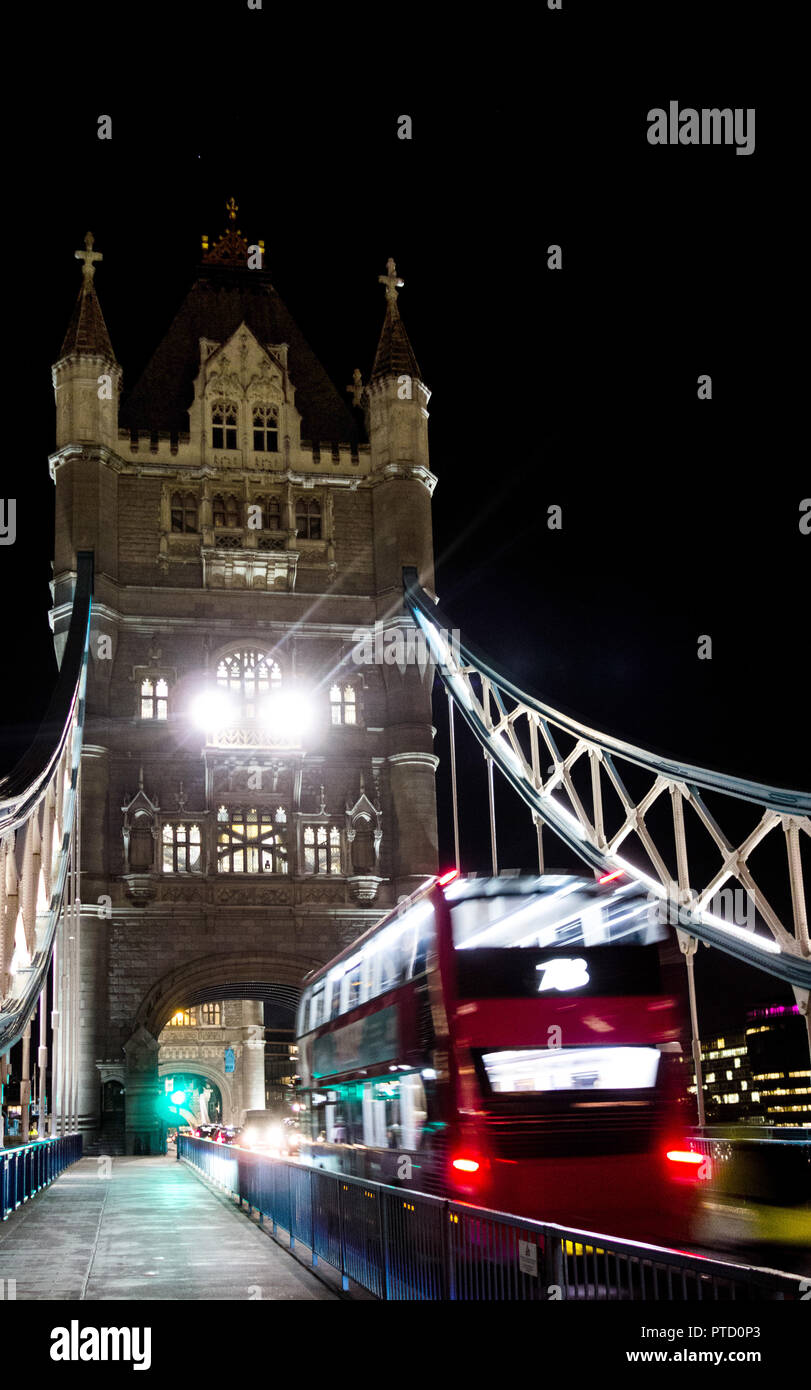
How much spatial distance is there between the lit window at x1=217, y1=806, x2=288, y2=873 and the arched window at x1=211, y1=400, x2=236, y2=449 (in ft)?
38.1

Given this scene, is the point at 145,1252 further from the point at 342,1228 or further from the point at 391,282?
the point at 391,282

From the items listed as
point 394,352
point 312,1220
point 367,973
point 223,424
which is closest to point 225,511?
point 223,424

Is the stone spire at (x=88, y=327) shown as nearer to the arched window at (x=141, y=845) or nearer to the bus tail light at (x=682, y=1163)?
the arched window at (x=141, y=845)

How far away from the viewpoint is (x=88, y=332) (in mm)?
43938

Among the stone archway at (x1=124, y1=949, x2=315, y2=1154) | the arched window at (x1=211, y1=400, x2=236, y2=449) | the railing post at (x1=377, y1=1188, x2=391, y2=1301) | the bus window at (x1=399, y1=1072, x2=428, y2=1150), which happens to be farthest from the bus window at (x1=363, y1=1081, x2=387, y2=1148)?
the arched window at (x1=211, y1=400, x2=236, y2=449)

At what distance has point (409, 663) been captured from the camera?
41.9 meters

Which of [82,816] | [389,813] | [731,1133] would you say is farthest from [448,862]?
[731,1133]

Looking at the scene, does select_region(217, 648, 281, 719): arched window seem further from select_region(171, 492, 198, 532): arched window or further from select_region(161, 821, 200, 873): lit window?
select_region(171, 492, 198, 532): arched window

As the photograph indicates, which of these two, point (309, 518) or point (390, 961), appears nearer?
point (390, 961)

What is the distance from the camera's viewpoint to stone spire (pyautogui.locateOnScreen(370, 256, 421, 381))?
45531 mm

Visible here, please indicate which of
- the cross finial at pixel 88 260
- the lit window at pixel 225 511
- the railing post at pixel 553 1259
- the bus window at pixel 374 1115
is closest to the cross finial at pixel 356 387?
the lit window at pixel 225 511

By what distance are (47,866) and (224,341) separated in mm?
24648

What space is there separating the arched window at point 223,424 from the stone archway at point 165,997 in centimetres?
1571
